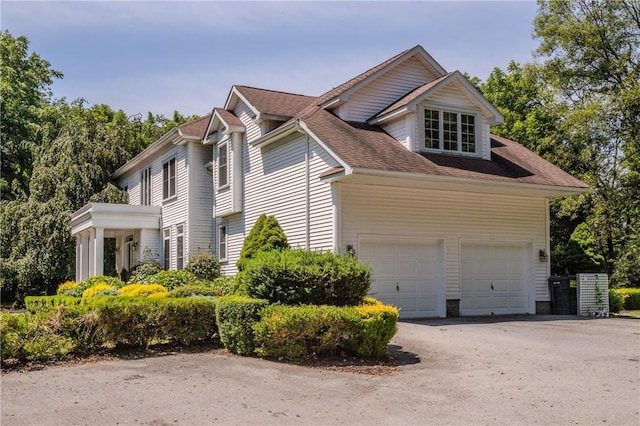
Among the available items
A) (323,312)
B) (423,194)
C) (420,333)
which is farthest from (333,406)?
(423,194)

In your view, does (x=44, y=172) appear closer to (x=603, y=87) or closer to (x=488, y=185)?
(x=488, y=185)

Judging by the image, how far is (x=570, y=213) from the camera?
95.8ft

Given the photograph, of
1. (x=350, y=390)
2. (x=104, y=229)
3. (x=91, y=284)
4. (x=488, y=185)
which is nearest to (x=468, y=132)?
(x=488, y=185)

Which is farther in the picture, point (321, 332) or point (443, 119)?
point (443, 119)

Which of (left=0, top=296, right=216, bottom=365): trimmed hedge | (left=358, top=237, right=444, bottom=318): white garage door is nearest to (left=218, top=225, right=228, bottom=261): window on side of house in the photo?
(left=358, top=237, right=444, bottom=318): white garage door

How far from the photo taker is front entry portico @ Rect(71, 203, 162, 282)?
24.5 meters

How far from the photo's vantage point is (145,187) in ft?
95.9

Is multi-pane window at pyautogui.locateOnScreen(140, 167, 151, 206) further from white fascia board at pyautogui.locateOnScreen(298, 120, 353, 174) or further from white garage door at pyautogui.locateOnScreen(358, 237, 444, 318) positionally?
white garage door at pyautogui.locateOnScreen(358, 237, 444, 318)

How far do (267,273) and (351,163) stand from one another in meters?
4.37

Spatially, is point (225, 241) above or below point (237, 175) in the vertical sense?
below

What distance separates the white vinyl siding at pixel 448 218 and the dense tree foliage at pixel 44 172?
1676 centimetres

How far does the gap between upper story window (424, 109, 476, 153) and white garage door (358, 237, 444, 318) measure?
2.94m

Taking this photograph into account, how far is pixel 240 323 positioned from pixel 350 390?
3123 millimetres

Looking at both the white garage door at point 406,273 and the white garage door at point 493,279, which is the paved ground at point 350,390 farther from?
the white garage door at point 493,279
